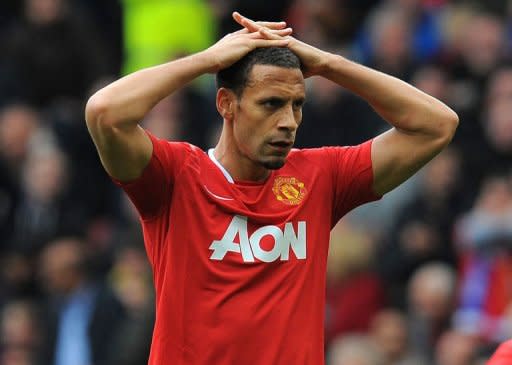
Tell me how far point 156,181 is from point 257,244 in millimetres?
473

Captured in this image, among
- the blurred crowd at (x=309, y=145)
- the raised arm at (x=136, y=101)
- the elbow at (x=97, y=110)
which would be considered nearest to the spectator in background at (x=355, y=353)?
the blurred crowd at (x=309, y=145)

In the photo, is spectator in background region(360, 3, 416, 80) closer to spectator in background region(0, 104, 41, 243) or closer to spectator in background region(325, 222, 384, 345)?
spectator in background region(325, 222, 384, 345)

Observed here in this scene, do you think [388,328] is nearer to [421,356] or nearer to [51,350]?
[421,356]

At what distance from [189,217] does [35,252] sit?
6.61m

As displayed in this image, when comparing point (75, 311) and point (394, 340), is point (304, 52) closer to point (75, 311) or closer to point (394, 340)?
point (394, 340)

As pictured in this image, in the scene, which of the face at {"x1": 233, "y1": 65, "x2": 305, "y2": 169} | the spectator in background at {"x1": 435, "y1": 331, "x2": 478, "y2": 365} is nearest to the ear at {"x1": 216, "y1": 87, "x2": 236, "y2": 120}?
the face at {"x1": 233, "y1": 65, "x2": 305, "y2": 169}

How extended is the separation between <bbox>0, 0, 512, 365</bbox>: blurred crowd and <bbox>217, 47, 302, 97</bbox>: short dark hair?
3.65 metres

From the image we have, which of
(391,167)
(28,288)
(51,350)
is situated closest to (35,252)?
(28,288)

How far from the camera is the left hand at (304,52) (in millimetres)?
6477

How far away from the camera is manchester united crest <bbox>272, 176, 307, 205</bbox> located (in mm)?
6559

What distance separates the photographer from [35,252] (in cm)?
1285

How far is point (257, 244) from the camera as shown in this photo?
6.41m

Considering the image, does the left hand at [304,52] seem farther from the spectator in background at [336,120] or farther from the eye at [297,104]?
the spectator in background at [336,120]

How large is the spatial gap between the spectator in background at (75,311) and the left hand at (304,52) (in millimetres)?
5142
